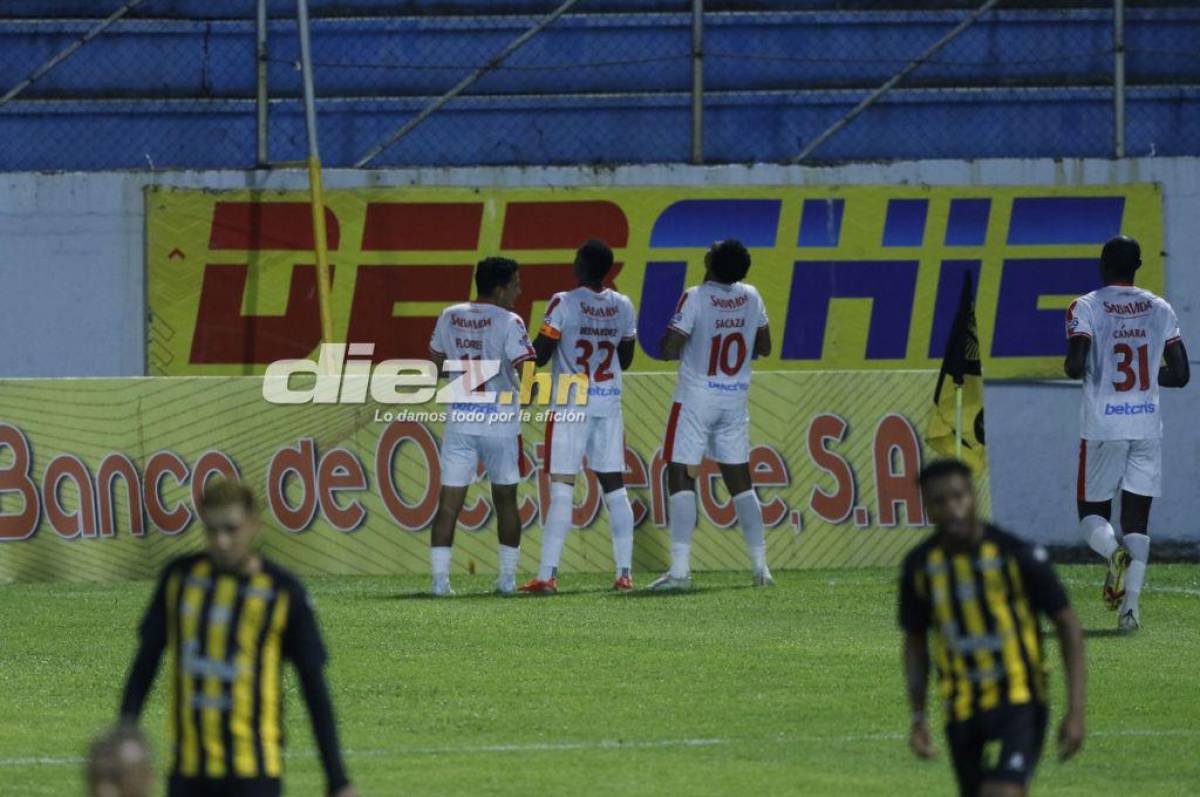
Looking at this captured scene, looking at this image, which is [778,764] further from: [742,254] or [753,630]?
[742,254]

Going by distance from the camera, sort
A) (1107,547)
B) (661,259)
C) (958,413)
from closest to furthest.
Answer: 1. (1107,547)
2. (958,413)
3. (661,259)

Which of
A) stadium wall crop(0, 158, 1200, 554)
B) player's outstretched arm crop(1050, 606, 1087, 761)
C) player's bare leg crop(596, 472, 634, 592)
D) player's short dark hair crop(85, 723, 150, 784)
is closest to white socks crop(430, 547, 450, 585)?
player's bare leg crop(596, 472, 634, 592)

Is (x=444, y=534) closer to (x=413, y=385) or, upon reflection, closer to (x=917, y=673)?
(x=413, y=385)

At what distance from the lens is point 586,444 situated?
1598 centimetres

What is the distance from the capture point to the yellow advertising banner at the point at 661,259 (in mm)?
20406

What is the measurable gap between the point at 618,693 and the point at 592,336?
490cm

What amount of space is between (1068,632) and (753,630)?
22.7 feet

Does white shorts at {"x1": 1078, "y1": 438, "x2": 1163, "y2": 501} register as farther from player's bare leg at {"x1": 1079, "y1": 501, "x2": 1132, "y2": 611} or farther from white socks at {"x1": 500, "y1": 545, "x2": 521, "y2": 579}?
white socks at {"x1": 500, "y1": 545, "x2": 521, "y2": 579}

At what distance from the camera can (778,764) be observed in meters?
9.21

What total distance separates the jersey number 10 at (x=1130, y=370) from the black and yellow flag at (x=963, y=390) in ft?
7.97

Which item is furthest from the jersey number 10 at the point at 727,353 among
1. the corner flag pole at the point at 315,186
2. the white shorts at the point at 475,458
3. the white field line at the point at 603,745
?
the white field line at the point at 603,745

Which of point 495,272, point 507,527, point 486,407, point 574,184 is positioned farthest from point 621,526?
point 574,184

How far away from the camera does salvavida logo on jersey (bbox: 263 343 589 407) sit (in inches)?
608

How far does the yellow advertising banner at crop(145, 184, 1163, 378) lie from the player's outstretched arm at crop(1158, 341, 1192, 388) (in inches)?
270
